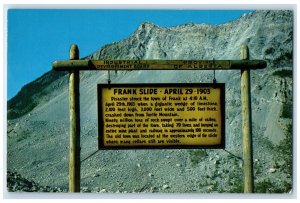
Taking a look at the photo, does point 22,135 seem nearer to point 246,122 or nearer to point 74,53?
point 74,53

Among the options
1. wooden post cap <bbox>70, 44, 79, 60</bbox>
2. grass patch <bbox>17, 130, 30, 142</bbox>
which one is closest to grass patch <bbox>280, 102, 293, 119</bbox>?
grass patch <bbox>17, 130, 30, 142</bbox>

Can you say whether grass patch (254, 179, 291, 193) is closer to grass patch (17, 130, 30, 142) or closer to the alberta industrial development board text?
the alberta industrial development board text

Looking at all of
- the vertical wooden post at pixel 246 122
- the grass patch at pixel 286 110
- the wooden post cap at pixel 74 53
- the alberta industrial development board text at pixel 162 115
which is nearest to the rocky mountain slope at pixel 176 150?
the grass patch at pixel 286 110

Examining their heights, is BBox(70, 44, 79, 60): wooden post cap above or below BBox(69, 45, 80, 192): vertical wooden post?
above

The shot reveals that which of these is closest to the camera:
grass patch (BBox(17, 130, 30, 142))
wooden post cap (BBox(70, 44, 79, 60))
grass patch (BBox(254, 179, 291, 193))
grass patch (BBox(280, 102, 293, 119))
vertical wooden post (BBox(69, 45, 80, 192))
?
vertical wooden post (BBox(69, 45, 80, 192))

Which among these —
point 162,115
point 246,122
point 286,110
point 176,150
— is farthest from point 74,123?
point 286,110
